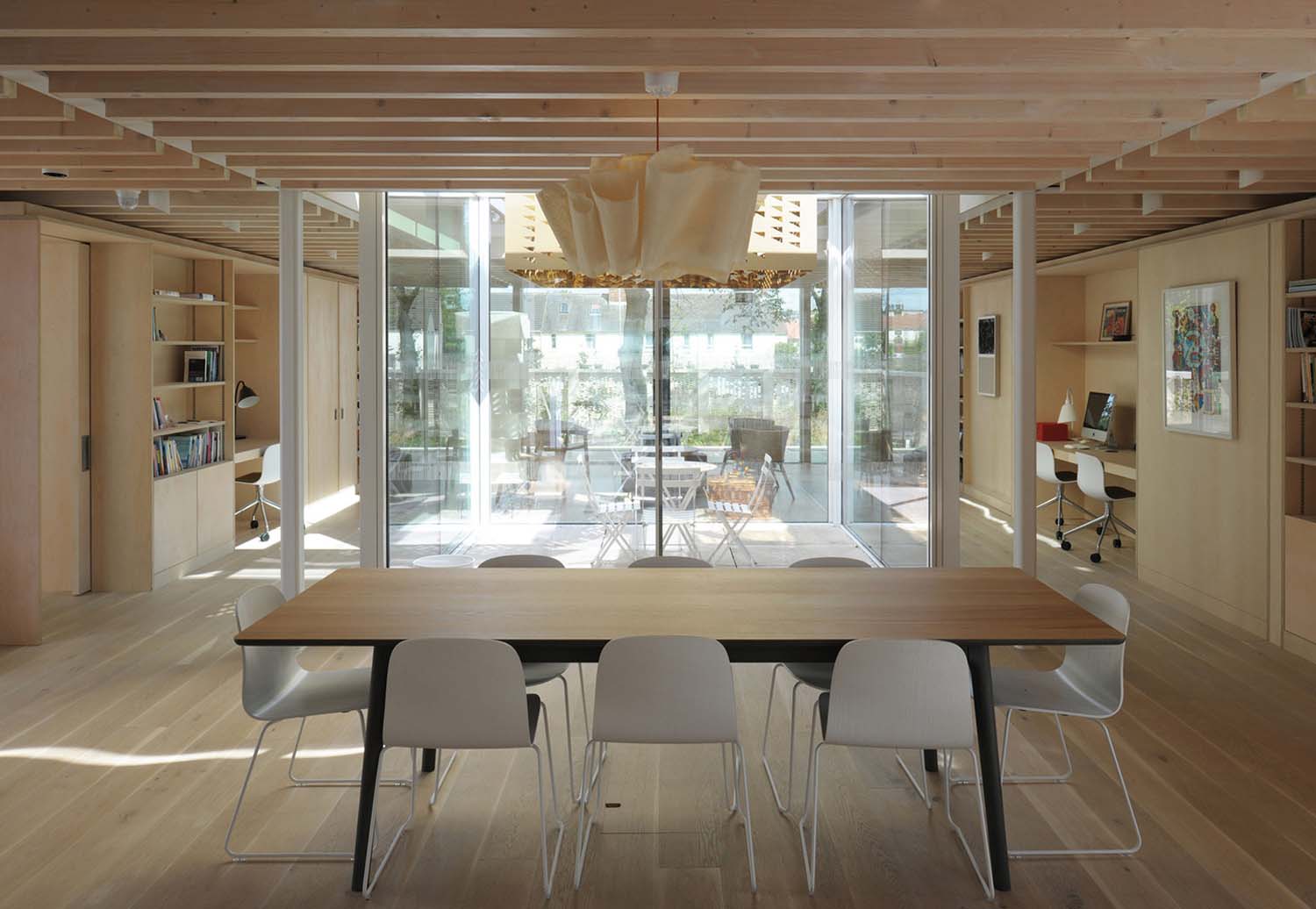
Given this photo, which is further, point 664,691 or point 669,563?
point 669,563

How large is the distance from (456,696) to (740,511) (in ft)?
12.2

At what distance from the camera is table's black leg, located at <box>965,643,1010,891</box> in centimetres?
320

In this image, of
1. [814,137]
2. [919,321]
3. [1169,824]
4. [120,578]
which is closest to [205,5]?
[814,137]

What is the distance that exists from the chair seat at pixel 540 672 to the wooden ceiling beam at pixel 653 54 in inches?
85.4

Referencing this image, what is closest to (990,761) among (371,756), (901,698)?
(901,698)

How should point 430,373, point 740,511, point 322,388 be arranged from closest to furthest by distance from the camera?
point 430,373 → point 740,511 → point 322,388

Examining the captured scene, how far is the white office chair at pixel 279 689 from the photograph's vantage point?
3432 mm

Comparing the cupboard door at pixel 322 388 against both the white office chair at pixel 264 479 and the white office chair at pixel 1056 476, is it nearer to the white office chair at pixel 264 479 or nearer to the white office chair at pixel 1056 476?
the white office chair at pixel 264 479

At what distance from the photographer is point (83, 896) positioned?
10.3ft

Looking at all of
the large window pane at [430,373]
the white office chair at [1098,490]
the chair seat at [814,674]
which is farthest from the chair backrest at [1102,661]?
the white office chair at [1098,490]

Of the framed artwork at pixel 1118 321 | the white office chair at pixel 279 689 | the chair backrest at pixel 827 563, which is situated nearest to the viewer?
the white office chair at pixel 279 689

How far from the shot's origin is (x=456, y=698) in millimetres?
3094

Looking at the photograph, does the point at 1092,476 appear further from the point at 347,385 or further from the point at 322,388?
the point at 347,385

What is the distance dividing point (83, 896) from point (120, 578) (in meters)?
4.78
